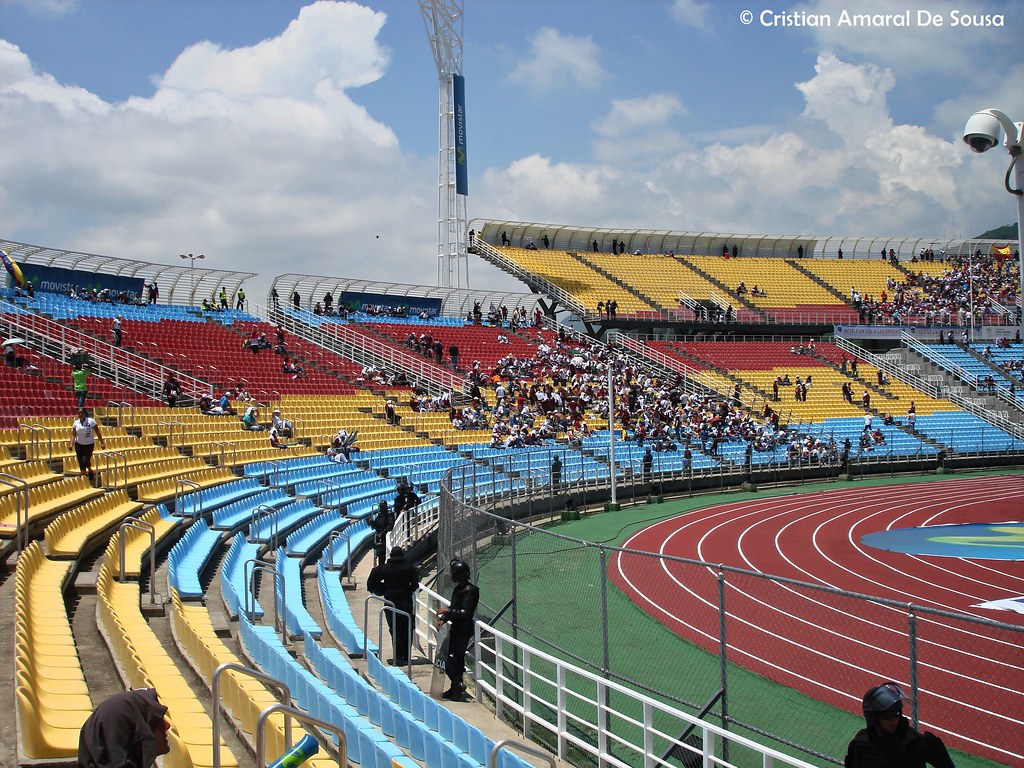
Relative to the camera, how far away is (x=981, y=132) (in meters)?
9.15

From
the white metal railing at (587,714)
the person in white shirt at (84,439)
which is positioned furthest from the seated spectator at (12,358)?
the white metal railing at (587,714)

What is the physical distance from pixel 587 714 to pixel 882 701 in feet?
17.0

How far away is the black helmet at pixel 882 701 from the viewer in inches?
166

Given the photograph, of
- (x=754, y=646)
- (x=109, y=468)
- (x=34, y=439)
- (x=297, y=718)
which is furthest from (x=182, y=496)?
(x=297, y=718)

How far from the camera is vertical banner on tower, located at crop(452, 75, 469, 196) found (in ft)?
154

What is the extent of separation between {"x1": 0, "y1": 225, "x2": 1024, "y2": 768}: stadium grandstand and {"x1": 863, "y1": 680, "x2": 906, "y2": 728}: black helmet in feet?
3.19

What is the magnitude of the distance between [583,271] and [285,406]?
2926 centimetres

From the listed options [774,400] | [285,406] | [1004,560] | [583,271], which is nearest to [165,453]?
[285,406]

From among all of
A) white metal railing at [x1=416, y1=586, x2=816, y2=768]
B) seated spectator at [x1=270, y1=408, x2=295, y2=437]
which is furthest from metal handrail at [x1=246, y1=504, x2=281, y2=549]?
seated spectator at [x1=270, y1=408, x2=295, y2=437]

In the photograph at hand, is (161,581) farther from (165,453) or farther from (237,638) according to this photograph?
(165,453)

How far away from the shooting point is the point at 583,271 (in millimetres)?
53375

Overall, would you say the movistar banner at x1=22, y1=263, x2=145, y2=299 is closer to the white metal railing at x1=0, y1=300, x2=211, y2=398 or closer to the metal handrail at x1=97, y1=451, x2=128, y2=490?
the white metal railing at x1=0, y1=300, x2=211, y2=398

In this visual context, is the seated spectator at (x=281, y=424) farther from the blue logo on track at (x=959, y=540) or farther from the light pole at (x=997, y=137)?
the light pole at (x=997, y=137)

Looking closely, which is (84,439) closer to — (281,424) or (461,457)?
(281,424)
